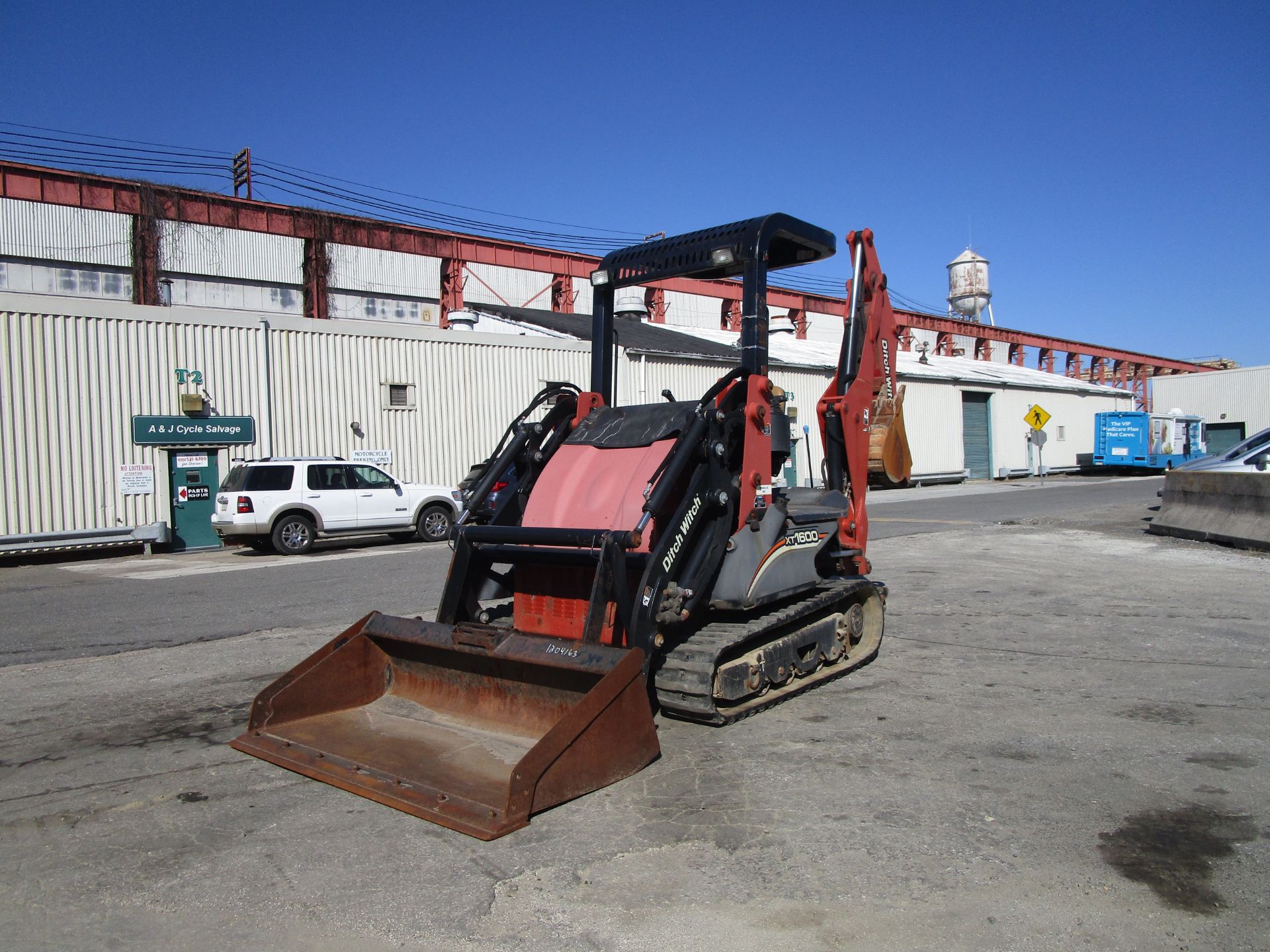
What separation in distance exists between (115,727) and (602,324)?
13.9ft

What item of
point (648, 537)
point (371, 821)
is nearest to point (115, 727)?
point (371, 821)

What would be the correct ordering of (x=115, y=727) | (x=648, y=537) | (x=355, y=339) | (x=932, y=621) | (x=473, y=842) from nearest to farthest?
1. (x=473, y=842)
2. (x=648, y=537)
3. (x=115, y=727)
4. (x=932, y=621)
5. (x=355, y=339)

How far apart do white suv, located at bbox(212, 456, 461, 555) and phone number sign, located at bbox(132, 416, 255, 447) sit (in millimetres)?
1971

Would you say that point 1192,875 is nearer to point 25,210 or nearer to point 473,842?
point 473,842

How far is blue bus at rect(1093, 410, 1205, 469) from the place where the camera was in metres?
43.8

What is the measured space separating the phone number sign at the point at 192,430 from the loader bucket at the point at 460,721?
15.6m

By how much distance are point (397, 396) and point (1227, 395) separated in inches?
2189

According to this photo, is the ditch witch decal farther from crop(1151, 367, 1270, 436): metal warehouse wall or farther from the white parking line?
crop(1151, 367, 1270, 436): metal warehouse wall

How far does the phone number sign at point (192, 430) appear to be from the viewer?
1903cm

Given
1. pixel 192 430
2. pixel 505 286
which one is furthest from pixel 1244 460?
pixel 505 286

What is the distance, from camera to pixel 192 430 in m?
19.6

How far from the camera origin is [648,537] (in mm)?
5504

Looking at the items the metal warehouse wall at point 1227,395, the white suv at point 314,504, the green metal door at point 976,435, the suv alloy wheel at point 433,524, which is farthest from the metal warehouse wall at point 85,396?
the metal warehouse wall at point 1227,395

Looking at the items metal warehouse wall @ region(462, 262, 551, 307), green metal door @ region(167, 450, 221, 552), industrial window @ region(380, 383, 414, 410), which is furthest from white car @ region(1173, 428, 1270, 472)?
metal warehouse wall @ region(462, 262, 551, 307)
